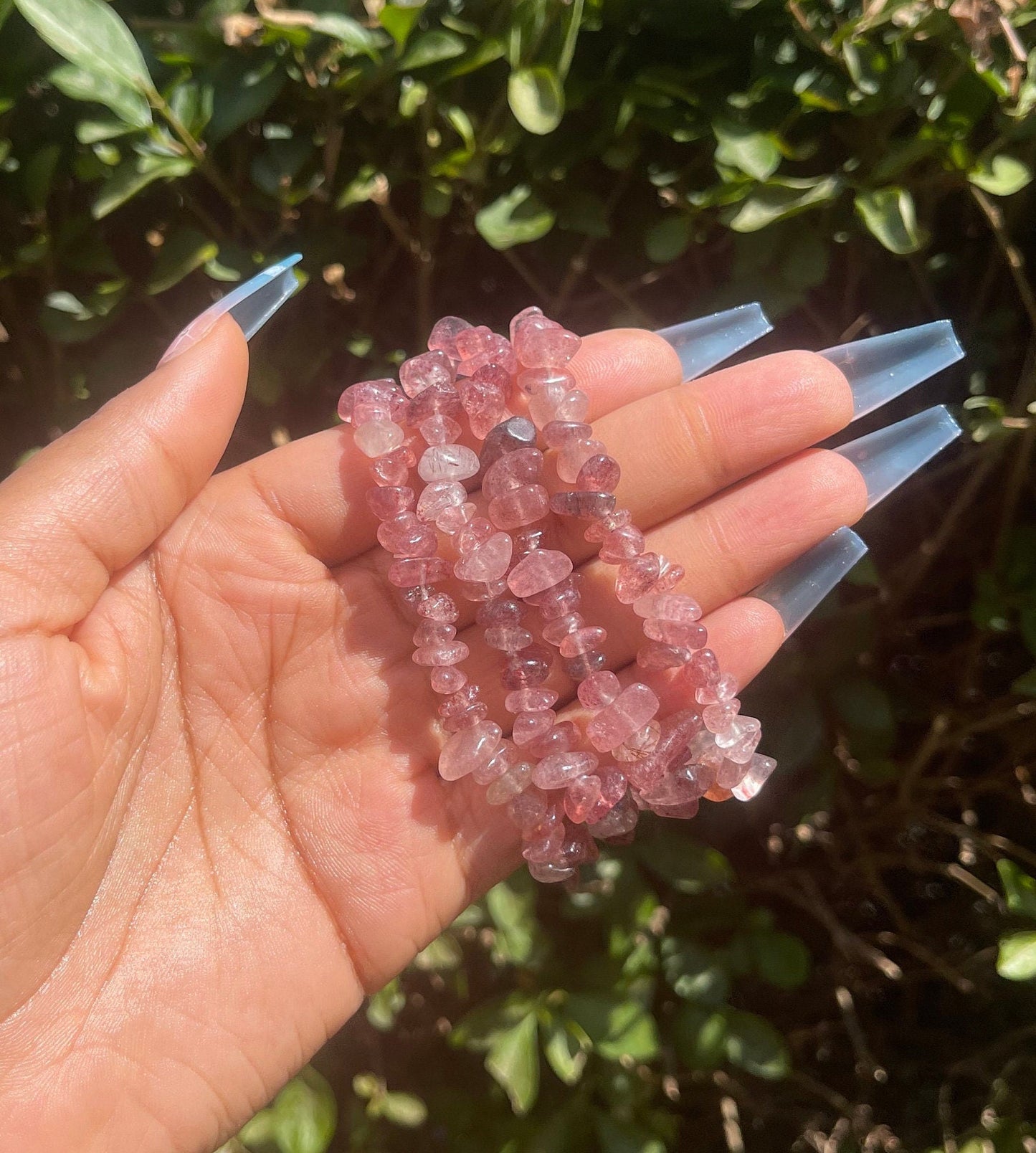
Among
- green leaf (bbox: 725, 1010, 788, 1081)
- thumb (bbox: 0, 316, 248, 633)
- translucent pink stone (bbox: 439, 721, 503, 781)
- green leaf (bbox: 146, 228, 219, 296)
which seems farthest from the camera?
green leaf (bbox: 725, 1010, 788, 1081)

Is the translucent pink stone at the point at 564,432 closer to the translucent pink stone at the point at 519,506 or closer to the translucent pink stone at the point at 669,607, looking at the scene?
the translucent pink stone at the point at 519,506

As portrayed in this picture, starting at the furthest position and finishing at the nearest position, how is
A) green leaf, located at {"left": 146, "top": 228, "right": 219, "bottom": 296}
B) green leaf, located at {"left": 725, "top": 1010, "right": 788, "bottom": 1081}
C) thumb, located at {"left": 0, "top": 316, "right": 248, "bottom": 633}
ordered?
1. green leaf, located at {"left": 725, "top": 1010, "right": 788, "bottom": 1081}
2. green leaf, located at {"left": 146, "top": 228, "right": 219, "bottom": 296}
3. thumb, located at {"left": 0, "top": 316, "right": 248, "bottom": 633}

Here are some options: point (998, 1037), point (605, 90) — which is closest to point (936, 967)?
point (998, 1037)

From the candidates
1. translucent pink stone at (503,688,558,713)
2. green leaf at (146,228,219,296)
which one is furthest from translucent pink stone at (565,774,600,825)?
green leaf at (146,228,219,296)

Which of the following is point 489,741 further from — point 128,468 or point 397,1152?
point 397,1152

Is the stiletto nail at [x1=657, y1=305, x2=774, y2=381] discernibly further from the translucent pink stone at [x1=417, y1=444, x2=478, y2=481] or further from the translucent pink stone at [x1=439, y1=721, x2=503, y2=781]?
the translucent pink stone at [x1=439, y1=721, x2=503, y2=781]

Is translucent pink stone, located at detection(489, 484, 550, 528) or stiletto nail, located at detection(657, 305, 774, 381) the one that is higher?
stiletto nail, located at detection(657, 305, 774, 381)
